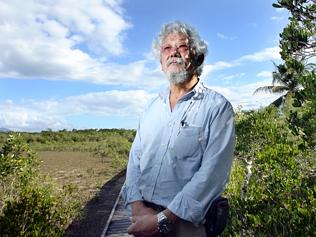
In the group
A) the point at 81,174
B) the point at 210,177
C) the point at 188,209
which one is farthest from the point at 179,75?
the point at 81,174

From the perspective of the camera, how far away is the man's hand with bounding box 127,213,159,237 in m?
1.95

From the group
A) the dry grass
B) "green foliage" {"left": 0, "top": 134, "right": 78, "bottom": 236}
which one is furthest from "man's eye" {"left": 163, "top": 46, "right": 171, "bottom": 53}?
the dry grass

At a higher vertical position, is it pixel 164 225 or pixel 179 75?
pixel 179 75

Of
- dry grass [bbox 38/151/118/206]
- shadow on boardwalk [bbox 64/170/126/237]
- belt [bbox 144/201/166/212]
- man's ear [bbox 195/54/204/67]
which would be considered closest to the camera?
belt [bbox 144/201/166/212]

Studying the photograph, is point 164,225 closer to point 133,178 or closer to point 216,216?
point 216,216

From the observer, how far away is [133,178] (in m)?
2.23

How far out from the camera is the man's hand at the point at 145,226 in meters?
1.95

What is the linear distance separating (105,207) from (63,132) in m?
34.8

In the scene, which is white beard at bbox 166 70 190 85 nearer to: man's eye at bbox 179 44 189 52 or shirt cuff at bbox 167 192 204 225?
man's eye at bbox 179 44 189 52

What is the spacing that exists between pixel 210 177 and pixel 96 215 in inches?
323

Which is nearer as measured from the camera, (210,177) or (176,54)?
(210,177)

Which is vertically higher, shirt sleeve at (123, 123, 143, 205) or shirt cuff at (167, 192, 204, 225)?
shirt sleeve at (123, 123, 143, 205)

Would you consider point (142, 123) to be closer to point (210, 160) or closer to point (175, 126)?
point (175, 126)

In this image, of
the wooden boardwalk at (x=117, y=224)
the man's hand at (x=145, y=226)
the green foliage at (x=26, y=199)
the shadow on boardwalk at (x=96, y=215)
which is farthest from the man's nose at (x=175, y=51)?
the shadow on boardwalk at (x=96, y=215)
